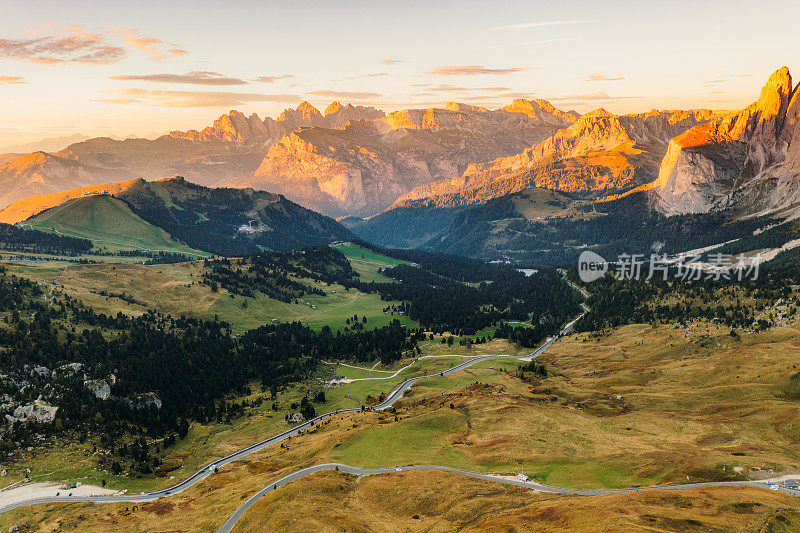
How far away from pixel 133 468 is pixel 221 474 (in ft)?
128

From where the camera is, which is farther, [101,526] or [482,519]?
[101,526]

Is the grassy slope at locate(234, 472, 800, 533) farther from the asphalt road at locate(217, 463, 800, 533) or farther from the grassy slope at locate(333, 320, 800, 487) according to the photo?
the grassy slope at locate(333, 320, 800, 487)

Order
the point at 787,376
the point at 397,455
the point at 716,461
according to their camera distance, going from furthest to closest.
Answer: the point at 787,376 → the point at 397,455 → the point at 716,461

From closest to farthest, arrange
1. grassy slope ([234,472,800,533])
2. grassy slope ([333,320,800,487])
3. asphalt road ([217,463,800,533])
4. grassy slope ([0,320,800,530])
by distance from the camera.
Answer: grassy slope ([234,472,800,533]), grassy slope ([0,320,800,530]), asphalt road ([217,463,800,533]), grassy slope ([333,320,800,487])

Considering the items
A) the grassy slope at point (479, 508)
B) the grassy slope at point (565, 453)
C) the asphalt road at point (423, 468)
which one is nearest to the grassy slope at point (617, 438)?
the grassy slope at point (565, 453)

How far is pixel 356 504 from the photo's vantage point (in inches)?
5010

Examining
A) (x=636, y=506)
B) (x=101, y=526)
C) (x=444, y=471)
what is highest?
(x=636, y=506)

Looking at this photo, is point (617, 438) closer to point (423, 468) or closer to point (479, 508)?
point (423, 468)

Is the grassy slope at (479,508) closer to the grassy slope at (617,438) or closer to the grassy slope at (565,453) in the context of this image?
the grassy slope at (565,453)

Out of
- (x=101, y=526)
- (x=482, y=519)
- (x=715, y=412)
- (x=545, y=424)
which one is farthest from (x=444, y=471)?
(x=715, y=412)

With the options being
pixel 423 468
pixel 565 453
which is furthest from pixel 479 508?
pixel 565 453

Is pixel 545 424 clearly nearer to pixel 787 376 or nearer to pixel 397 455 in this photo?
pixel 397 455

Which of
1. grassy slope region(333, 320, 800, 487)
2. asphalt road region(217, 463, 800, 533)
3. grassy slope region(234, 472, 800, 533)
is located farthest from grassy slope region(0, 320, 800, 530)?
asphalt road region(217, 463, 800, 533)

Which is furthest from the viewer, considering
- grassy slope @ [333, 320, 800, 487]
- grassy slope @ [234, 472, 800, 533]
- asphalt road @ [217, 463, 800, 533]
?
grassy slope @ [333, 320, 800, 487]
